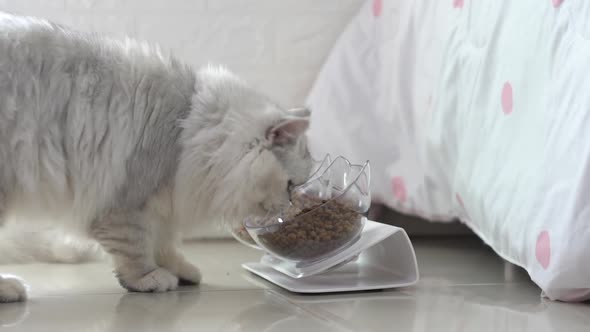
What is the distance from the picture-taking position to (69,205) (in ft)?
5.94

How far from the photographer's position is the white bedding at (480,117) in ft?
5.38

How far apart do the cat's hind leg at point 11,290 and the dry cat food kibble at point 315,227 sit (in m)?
0.59

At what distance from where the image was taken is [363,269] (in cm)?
208

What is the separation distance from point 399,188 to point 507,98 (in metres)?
0.75

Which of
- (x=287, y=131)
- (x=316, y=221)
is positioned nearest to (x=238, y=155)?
(x=287, y=131)

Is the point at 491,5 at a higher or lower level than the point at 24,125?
higher

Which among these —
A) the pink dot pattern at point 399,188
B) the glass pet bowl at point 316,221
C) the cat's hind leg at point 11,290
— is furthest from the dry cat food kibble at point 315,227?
the pink dot pattern at point 399,188

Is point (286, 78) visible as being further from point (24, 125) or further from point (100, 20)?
point (24, 125)

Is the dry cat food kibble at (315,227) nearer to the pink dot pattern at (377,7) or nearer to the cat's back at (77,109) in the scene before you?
the cat's back at (77,109)

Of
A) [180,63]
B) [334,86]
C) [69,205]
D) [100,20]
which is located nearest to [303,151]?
[180,63]

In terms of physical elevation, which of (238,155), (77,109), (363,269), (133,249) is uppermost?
(77,109)

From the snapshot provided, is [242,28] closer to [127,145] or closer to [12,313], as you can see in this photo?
[127,145]

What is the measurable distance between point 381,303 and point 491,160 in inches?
19.6

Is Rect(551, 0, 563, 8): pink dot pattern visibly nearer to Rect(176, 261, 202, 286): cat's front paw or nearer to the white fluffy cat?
the white fluffy cat
